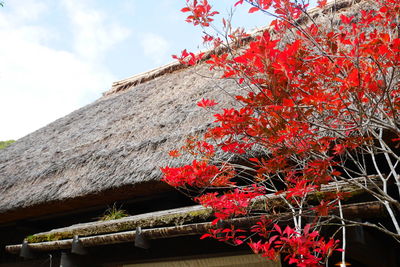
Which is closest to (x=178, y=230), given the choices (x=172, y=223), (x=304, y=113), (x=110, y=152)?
(x=172, y=223)

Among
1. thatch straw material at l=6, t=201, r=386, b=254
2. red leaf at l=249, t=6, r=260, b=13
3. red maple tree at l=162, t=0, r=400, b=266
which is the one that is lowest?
thatch straw material at l=6, t=201, r=386, b=254

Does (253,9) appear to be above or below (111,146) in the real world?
below

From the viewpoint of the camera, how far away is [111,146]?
4266 millimetres

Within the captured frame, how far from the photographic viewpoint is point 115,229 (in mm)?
2660

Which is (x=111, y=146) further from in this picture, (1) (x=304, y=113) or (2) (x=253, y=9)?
(1) (x=304, y=113)

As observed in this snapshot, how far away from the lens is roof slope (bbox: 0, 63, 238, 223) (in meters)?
3.50

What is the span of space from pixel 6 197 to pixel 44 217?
0.53m

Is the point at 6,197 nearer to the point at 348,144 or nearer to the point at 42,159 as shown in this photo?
the point at 42,159

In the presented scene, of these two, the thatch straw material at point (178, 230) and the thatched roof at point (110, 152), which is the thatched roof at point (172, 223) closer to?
the thatch straw material at point (178, 230)

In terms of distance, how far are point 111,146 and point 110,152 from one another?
28 centimetres

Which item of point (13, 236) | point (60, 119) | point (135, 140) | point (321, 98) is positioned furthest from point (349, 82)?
point (60, 119)

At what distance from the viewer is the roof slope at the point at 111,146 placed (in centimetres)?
350

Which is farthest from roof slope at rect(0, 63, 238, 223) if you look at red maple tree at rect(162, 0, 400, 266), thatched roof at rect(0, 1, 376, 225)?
red maple tree at rect(162, 0, 400, 266)

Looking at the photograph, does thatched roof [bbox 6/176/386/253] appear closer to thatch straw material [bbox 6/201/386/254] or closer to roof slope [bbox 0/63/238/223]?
thatch straw material [bbox 6/201/386/254]
